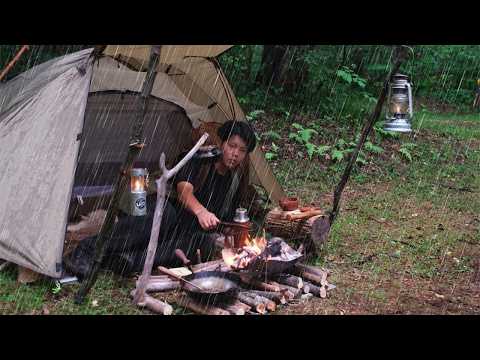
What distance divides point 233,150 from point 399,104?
1504 mm

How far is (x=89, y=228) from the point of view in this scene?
5426 mm

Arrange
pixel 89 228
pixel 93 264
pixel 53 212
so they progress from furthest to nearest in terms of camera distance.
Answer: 1. pixel 89 228
2. pixel 53 212
3. pixel 93 264

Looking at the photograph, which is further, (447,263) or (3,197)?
(447,263)

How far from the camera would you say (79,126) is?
14.3ft

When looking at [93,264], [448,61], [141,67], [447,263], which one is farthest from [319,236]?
[448,61]

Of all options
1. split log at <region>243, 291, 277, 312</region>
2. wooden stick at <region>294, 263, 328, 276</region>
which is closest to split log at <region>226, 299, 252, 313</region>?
split log at <region>243, 291, 277, 312</region>

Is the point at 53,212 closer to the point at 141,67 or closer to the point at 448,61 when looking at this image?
the point at 141,67

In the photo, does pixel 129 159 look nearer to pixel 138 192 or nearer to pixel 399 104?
pixel 138 192

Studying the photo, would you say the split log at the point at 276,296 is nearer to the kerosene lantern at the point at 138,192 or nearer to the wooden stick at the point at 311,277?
the wooden stick at the point at 311,277

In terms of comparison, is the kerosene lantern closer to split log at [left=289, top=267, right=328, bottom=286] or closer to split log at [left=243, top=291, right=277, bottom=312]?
split log at [left=243, top=291, right=277, bottom=312]

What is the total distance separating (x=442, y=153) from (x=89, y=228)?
744 centimetres

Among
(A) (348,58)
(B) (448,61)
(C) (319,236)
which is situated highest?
(B) (448,61)

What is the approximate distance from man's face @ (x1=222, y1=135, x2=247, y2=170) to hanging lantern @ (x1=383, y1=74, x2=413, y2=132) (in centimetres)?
128

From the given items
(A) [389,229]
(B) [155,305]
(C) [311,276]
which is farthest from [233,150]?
(A) [389,229]
